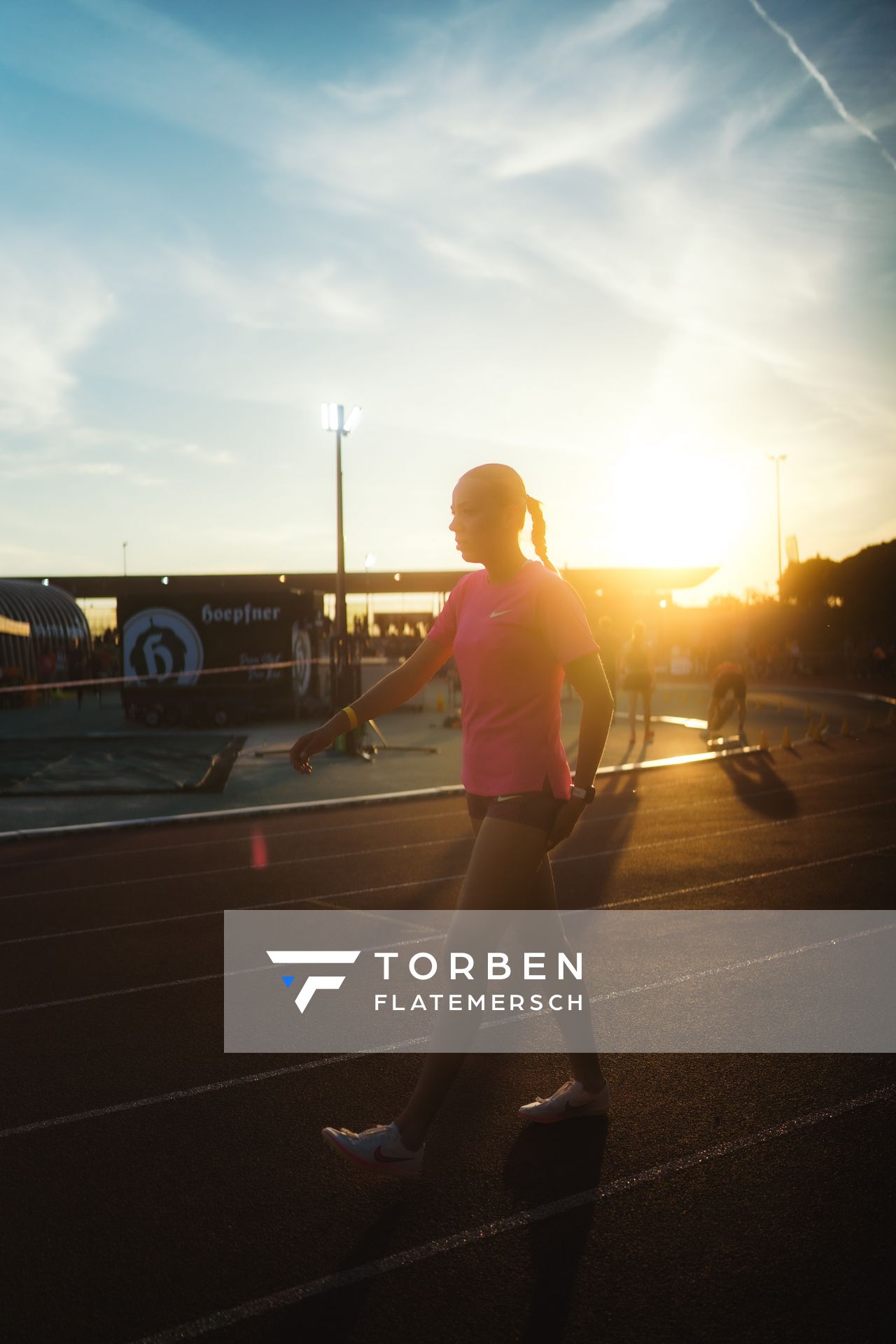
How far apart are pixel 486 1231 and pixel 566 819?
3.85ft

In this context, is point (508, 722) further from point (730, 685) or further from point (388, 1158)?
point (730, 685)

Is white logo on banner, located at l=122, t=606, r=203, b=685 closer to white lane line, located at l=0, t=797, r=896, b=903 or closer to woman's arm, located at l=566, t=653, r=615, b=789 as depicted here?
white lane line, located at l=0, t=797, r=896, b=903

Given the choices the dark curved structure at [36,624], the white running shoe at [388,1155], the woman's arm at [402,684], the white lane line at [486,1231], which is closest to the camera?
the white lane line at [486,1231]

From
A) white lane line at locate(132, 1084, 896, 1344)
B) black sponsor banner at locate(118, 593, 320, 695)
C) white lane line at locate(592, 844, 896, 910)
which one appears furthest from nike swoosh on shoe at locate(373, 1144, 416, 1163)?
black sponsor banner at locate(118, 593, 320, 695)

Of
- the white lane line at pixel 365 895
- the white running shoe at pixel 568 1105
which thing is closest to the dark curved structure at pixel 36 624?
the white lane line at pixel 365 895

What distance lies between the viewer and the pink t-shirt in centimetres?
346

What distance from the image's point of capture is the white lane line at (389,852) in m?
8.47

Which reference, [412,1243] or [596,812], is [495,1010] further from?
[596,812]

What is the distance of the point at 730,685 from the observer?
64.7 ft

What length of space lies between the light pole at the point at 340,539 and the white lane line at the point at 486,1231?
15449 millimetres

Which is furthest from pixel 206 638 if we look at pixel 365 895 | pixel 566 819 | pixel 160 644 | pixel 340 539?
pixel 566 819

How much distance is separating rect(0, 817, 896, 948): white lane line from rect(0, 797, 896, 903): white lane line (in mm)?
199

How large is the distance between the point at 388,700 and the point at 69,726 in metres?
25.3

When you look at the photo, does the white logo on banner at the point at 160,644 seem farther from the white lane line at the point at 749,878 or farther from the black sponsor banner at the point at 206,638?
the white lane line at the point at 749,878
